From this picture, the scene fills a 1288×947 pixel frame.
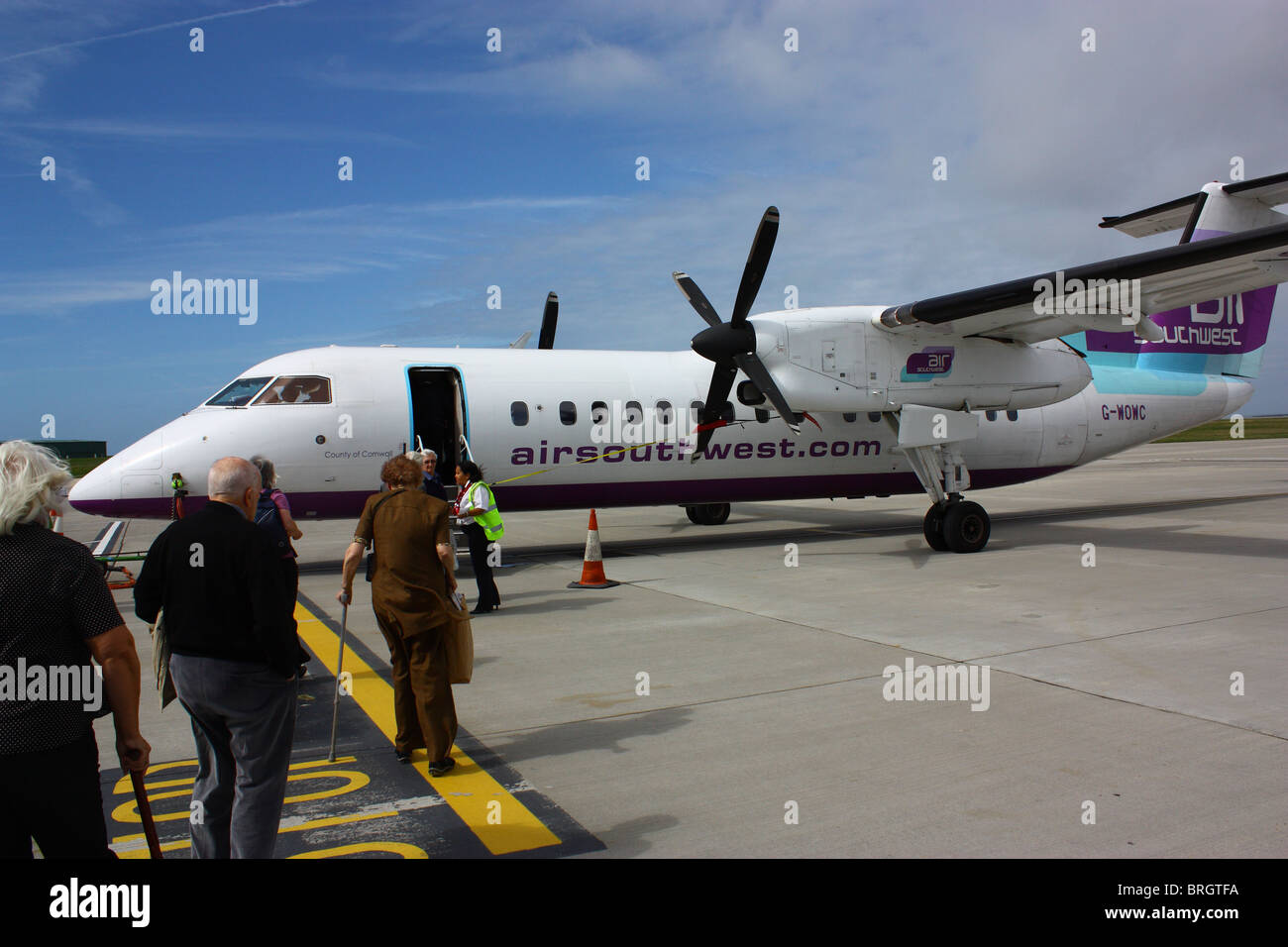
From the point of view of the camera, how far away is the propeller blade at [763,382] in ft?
42.1

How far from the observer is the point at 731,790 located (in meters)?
4.79

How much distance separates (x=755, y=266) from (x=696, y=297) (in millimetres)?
1298

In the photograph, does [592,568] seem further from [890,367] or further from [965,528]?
[965,528]

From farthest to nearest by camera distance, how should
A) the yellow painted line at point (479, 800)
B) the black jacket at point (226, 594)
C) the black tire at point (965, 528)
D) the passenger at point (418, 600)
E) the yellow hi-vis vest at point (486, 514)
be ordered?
the black tire at point (965, 528), the yellow hi-vis vest at point (486, 514), the passenger at point (418, 600), the yellow painted line at point (479, 800), the black jacket at point (226, 594)

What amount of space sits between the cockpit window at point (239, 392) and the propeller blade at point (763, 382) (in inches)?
264

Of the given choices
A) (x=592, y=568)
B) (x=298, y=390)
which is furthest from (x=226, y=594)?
(x=298, y=390)

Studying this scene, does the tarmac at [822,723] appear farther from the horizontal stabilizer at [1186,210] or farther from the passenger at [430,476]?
the horizontal stabilizer at [1186,210]

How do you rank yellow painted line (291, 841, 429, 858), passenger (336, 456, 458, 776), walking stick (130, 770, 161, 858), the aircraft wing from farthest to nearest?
the aircraft wing → passenger (336, 456, 458, 776) → yellow painted line (291, 841, 429, 858) → walking stick (130, 770, 161, 858)

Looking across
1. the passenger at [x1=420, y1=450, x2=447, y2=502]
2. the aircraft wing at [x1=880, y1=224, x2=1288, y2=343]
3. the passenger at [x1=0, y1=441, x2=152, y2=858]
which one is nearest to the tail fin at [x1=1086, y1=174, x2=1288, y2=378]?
the aircraft wing at [x1=880, y1=224, x2=1288, y2=343]

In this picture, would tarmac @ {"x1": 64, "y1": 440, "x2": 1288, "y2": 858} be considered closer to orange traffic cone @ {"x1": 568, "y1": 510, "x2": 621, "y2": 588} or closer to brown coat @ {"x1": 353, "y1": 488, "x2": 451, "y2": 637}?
orange traffic cone @ {"x1": 568, "y1": 510, "x2": 621, "y2": 588}

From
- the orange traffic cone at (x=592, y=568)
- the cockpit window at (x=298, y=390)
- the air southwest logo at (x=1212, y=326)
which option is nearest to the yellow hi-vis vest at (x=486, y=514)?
the orange traffic cone at (x=592, y=568)

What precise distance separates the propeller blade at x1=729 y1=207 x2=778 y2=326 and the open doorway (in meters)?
4.29

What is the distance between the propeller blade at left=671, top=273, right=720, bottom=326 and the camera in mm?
13727

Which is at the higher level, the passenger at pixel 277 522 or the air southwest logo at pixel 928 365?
the air southwest logo at pixel 928 365
